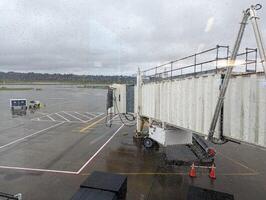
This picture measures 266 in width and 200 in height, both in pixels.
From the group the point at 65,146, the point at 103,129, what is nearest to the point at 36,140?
the point at 65,146

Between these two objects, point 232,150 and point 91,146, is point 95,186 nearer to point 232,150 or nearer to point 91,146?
point 91,146

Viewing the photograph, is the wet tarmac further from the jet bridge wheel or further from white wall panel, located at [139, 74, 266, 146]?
white wall panel, located at [139, 74, 266, 146]

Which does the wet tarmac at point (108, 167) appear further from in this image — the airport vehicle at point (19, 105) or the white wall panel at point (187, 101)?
the airport vehicle at point (19, 105)

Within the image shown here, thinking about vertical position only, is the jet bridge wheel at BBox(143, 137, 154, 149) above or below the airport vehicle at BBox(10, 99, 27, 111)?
below

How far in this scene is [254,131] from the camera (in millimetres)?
9906

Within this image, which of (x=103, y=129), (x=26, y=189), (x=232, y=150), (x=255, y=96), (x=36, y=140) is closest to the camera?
(x=255, y=96)

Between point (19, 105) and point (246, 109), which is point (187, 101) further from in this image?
point (19, 105)

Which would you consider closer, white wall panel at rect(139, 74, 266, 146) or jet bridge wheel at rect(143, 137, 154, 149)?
white wall panel at rect(139, 74, 266, 146)

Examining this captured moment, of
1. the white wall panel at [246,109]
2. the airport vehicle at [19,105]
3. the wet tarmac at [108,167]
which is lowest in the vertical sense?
the wet tarmac at [108,167]

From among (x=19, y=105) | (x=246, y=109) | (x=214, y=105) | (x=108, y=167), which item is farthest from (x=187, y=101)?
(x=19, y=105)

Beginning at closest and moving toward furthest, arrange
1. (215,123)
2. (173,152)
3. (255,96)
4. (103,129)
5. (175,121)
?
(255,96), (215,123), (175,121), (173,152), (103,129)

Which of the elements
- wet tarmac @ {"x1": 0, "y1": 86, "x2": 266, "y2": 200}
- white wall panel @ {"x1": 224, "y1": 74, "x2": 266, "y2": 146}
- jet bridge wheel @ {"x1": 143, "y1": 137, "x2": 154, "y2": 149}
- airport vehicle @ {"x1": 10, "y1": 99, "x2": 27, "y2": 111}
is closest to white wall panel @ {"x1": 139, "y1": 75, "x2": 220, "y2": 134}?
white wall panel @ {"x1": 224, "y1": 74, "x2": 266, "y2": 146}

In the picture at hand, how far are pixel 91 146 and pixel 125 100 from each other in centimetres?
555

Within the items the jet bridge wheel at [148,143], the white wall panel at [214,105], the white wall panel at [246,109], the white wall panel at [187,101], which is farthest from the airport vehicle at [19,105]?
the white wall panel at [246,109]
